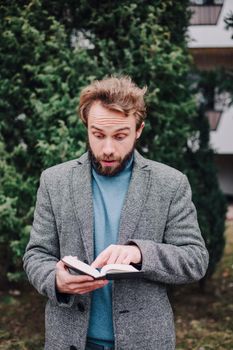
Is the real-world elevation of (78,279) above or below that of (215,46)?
above

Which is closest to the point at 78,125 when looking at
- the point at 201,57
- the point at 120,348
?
the point at 120,348

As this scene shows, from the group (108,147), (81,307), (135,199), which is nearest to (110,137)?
(108,147)

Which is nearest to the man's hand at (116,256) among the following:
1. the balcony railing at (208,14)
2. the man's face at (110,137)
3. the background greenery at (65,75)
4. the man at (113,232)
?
the man at (113,232)

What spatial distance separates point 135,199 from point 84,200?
0.22 meters

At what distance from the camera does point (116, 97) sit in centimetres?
206

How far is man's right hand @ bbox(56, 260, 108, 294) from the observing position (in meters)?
1.90

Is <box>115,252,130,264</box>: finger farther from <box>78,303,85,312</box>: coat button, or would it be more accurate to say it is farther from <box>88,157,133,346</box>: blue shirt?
<box>78,303,85,312</box>: coat button

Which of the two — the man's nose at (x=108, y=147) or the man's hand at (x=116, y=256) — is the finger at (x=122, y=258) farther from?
the man's nose at (x=108, y=147)

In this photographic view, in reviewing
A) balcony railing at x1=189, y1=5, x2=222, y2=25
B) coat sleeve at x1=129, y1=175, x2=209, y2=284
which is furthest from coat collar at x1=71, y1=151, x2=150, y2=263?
balcony railing at x1=189, y1=5, x2=222, y2=25

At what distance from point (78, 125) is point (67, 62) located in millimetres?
581

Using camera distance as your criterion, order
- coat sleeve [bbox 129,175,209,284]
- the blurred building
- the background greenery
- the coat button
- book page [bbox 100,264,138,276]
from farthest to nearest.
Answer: the blurred building, the background greenery, the coat button, coat sleeve [bbox 129,175,209,284], book page [bbox 100,264,138,276]

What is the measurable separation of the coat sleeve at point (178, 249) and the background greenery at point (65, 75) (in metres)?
2.05

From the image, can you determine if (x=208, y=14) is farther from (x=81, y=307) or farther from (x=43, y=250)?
(x=81, y=307)

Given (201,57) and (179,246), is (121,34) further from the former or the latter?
(201,57)
